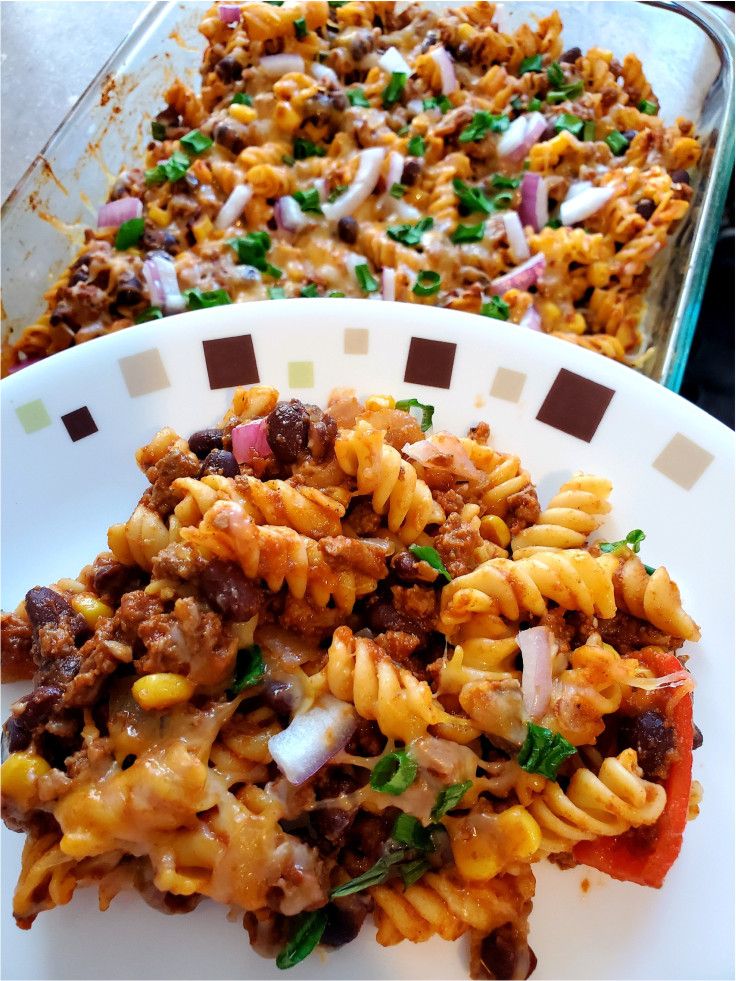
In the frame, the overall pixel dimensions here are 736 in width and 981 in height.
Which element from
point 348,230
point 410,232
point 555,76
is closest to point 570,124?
point 555,76

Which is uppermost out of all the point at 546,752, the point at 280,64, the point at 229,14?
the point at 229,14

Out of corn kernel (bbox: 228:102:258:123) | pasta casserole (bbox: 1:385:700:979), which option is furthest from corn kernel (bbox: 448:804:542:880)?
corn kernel (bbox: 228:102:258:123)

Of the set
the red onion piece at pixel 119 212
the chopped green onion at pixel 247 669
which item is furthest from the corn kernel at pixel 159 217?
the chopped green onion at pixel 247 669

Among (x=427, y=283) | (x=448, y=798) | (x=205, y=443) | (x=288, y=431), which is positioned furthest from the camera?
(x=427, y=283)

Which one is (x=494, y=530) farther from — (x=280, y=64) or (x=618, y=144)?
(x=280, y=64)

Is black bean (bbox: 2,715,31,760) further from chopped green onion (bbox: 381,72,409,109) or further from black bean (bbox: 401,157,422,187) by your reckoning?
chopped green onion (bbox: 381,72,409,109)

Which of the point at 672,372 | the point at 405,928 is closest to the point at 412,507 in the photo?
the point at 405,928

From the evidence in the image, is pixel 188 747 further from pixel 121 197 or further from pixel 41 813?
pixel 121 197

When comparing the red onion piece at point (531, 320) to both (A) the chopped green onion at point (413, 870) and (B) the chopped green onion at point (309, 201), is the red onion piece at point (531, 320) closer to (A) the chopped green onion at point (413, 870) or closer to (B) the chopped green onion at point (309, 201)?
(B) the chopped green onion at point (309, 201)
